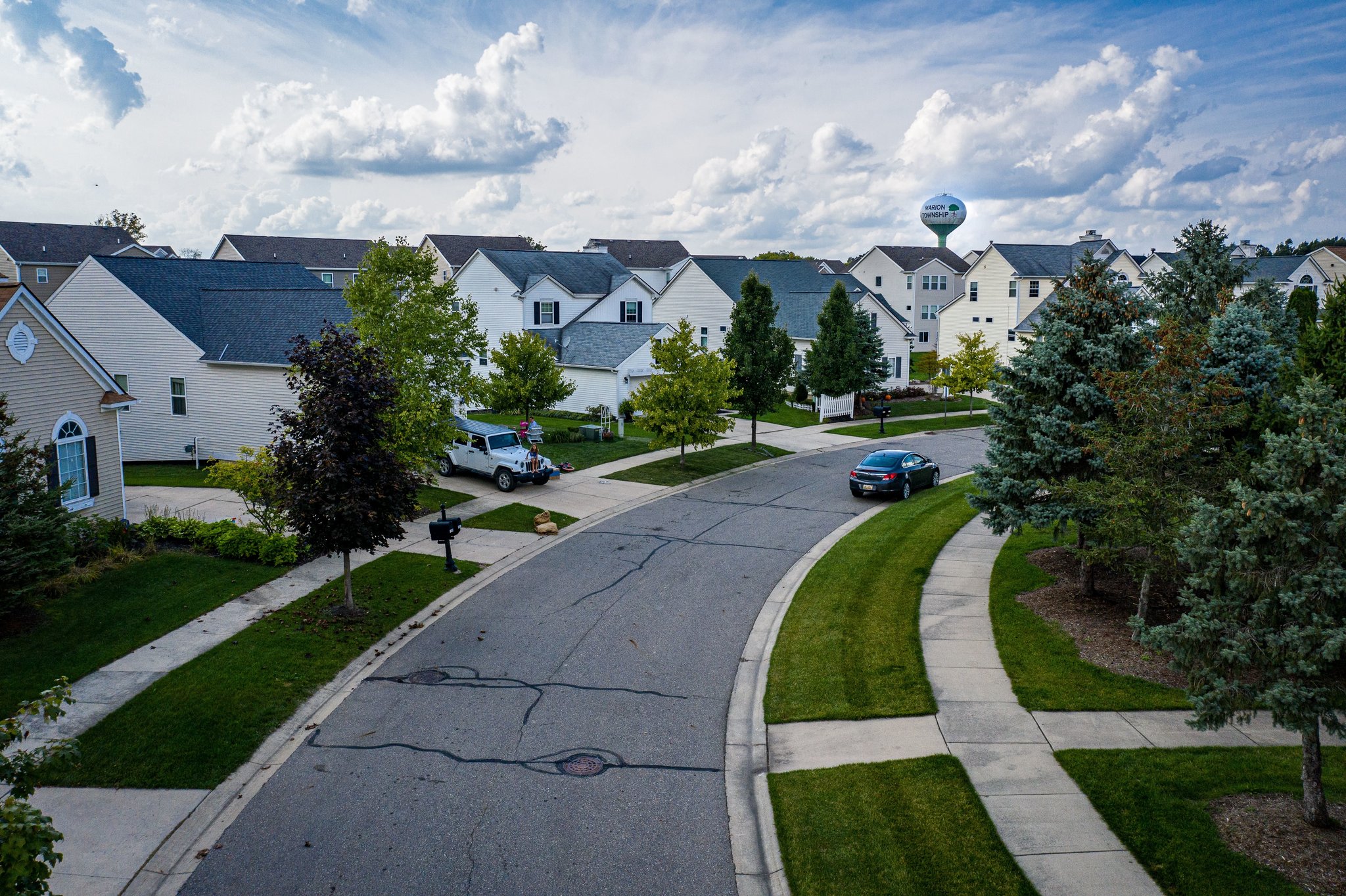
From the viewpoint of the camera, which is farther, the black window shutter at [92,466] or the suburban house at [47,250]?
the suburban house at [47,250]

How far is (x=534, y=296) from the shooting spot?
50000 millimetres

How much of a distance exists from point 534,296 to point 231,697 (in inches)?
1562

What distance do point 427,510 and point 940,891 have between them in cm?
1862

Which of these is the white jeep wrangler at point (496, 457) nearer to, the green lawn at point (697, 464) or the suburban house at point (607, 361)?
the green lawn at point (697, 464)

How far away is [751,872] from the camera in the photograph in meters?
8.85

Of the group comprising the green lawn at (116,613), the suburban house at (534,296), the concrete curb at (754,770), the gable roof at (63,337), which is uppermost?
the suburban house at (534,296)

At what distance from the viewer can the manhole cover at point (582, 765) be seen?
10.7 meters

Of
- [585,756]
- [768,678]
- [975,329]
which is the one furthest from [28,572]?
[975,329]

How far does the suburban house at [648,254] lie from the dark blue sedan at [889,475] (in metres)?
50.8

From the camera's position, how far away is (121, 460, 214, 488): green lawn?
88.9ft

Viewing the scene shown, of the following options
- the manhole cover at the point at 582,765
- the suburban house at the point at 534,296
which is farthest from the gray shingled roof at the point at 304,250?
the manhole cover at the point at 582,765

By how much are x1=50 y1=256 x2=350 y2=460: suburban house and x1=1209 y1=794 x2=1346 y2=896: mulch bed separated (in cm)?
2784

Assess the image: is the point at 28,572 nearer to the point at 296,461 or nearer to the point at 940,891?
the point at 296,461

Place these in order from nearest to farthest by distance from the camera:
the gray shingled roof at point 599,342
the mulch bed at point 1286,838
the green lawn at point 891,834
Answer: the mulch bed at point 1286,838, the green lawn at point 891,834, the gray shingled roof at point 599,342
